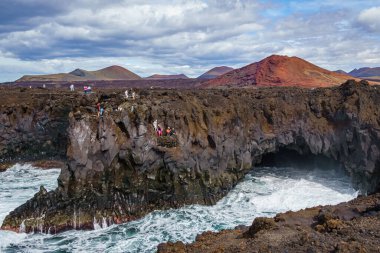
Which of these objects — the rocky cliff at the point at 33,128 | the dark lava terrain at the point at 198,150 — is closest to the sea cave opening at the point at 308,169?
the dark lava terrain at the point at 198,150

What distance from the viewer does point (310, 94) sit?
4184 cm

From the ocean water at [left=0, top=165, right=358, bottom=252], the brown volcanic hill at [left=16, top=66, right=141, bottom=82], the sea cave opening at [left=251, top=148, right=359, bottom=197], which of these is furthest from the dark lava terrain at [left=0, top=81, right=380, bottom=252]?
the brown volcanic hill at [left=16, top=66, right=141, bottom=82]

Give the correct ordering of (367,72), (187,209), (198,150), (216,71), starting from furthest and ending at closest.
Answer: (367,72) < (216,71) < (198,150) < (187,209)

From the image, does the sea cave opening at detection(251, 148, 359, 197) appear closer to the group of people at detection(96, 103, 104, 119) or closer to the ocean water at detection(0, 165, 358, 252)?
the ocean water at detection(0, 165, 358, 252)

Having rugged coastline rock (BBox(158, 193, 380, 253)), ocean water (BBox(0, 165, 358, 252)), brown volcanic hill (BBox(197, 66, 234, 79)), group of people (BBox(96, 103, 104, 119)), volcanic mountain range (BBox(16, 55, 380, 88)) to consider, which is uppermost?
brown volcanic hill (BBox(197, 66, 234, 79))

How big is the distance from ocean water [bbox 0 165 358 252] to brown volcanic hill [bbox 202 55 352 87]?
31563 millimetres

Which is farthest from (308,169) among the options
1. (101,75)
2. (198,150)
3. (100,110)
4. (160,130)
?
(101,75)

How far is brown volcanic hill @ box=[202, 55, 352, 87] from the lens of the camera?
7044 cm

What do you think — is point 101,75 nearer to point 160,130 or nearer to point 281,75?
point 281,75

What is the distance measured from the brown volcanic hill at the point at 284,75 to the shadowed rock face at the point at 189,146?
28223mm

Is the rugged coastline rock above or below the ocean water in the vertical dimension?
above

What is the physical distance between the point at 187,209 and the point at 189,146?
204 inches

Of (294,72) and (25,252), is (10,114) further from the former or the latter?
(294,72)

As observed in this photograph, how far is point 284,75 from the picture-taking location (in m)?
72.6
